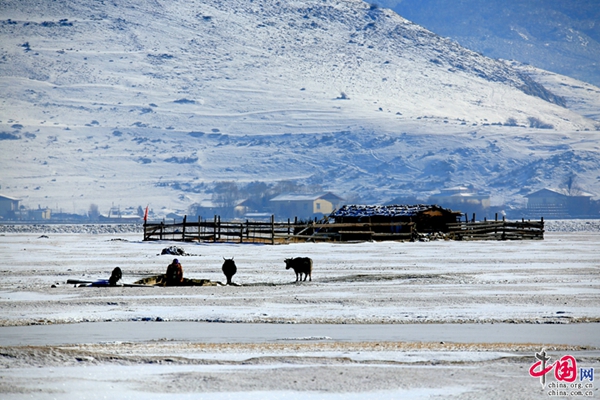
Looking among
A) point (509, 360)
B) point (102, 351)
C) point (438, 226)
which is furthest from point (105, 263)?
point (438, 226)

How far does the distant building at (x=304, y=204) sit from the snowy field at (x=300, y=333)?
151m

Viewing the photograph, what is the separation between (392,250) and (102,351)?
31.7 m

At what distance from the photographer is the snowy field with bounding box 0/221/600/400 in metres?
11.7

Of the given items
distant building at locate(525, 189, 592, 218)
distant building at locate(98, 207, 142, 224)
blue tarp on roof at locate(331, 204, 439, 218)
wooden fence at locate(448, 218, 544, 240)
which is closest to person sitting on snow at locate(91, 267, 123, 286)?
wooden fence at locate(448, 218, 544, 240)

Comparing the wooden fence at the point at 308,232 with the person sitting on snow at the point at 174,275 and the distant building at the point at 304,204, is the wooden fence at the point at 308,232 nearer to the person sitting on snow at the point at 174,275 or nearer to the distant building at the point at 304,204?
the person sitting on snow at the point at 174,275

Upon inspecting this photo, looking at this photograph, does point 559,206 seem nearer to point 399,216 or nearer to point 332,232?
point 399,216

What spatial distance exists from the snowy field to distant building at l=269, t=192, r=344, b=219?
151 metres

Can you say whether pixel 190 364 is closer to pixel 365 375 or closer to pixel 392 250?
pixel 365 375

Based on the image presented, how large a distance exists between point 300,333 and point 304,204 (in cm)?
16930

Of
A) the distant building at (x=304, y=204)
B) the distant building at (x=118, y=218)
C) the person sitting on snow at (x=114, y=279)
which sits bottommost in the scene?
the person sitting on snow at (x=114, y=279)

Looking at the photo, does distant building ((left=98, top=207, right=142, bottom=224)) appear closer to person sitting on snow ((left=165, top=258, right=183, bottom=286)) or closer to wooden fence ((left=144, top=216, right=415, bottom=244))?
wooden fence ((left=144, top=216, right=415, bottom=244))

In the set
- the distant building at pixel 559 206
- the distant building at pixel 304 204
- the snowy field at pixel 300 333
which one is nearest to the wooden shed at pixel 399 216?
the snowy field at pixel 300 333

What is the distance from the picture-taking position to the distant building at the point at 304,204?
182m

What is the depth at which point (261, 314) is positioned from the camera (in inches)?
741
